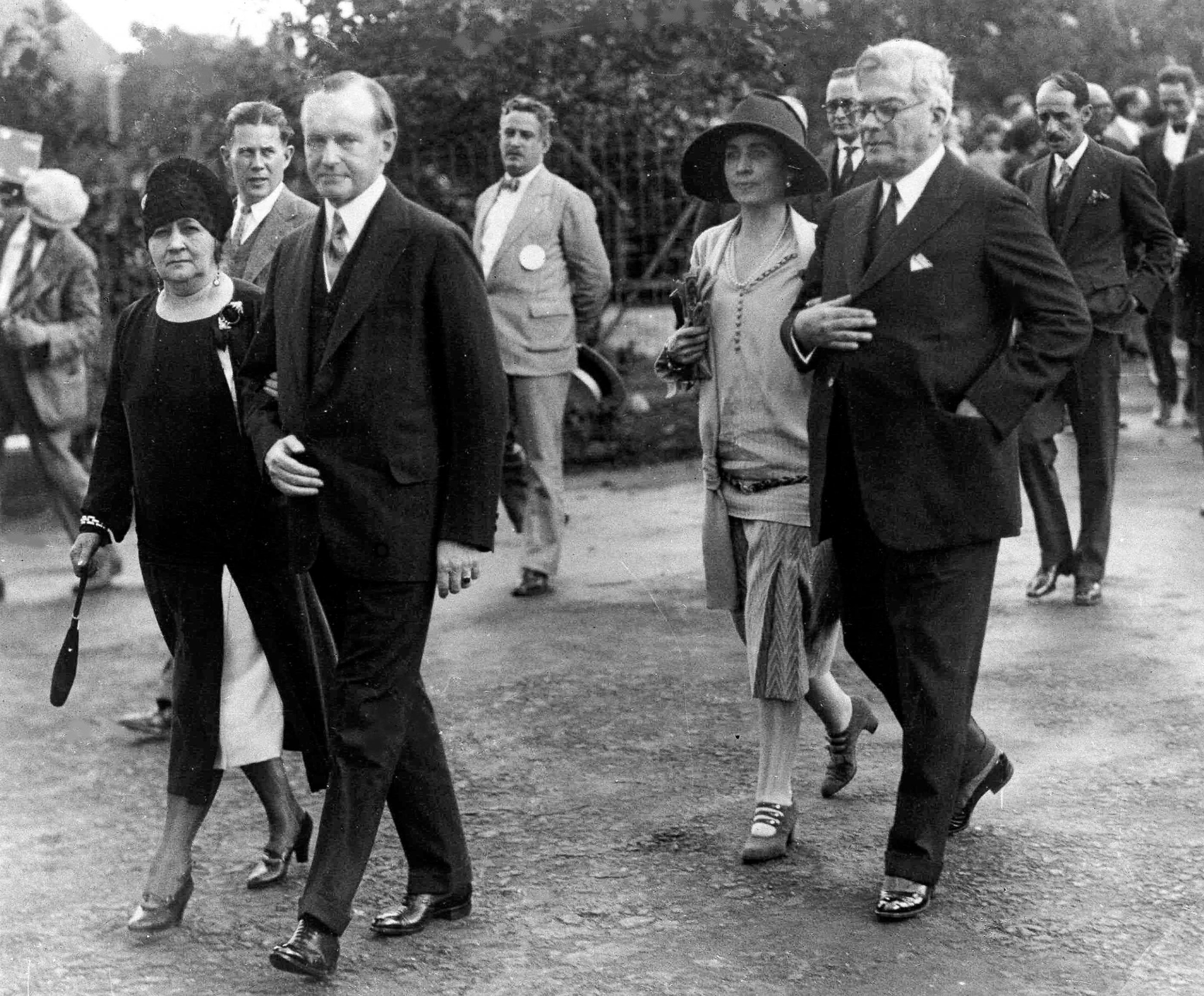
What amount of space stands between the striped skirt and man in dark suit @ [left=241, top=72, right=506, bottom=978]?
41.4 inches

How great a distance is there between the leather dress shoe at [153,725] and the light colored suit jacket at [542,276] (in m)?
2.81

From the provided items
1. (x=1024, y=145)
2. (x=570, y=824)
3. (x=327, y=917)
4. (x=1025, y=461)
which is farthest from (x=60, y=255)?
(x=1024, y=145)

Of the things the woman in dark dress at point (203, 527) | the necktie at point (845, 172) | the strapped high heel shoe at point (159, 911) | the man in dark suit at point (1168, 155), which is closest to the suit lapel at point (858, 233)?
the woman in dark dress at point (203, 527)

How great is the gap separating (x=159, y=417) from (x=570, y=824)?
163 centimetres

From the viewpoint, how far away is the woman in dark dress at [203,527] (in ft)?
17.3

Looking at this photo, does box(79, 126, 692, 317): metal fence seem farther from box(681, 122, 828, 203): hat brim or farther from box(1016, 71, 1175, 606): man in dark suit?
box(681, 122, 828, 203): hat brim

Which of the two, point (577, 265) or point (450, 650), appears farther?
point (577, 265)

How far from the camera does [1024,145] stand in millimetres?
16547

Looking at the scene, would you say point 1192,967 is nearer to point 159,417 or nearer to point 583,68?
point 159,417

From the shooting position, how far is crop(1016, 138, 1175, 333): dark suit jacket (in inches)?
337

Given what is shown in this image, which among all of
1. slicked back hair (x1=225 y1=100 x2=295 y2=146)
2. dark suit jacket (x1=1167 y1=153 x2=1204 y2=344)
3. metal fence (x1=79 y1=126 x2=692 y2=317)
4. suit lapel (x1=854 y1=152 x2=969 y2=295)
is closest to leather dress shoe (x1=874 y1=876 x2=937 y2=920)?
suit lapel (x1=854 y1=152 x2=969 y2=295)

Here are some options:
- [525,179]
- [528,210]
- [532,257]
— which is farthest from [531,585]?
[525,179]

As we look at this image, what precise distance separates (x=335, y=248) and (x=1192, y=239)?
289 inches

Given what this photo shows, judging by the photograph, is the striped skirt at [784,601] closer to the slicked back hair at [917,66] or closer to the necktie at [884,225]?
the necktie at [884,225]
